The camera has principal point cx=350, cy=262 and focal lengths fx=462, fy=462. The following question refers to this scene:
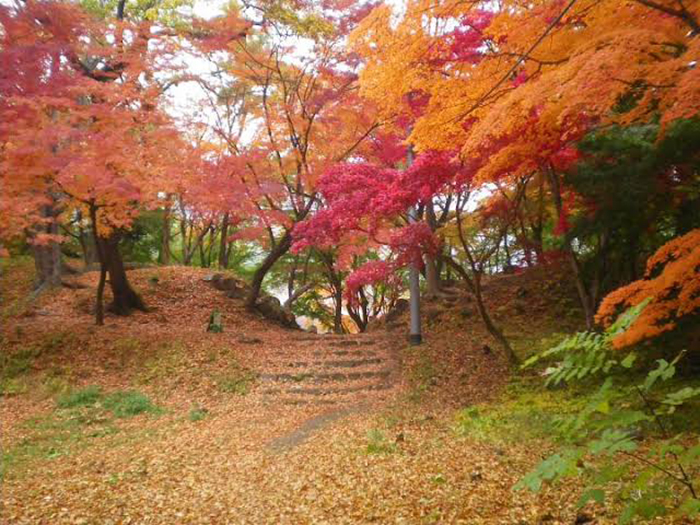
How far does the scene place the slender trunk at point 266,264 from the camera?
12907mm

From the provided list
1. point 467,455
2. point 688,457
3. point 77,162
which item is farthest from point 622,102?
point 77,162

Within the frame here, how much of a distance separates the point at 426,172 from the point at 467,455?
4.15 m

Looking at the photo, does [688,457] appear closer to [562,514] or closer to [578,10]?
[562,514]

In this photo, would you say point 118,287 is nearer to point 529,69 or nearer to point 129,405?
point 129,405

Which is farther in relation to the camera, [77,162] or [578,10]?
[77,162]

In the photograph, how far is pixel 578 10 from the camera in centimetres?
454

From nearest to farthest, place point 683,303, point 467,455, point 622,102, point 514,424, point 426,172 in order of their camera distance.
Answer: point 683,303
point 467,455
point 514,424
point 622,102
point 426,172

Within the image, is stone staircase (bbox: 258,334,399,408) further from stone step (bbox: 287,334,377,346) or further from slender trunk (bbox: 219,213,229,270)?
slender trunk (bbox: 219,213,229,270)

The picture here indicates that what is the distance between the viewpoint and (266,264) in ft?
42.5

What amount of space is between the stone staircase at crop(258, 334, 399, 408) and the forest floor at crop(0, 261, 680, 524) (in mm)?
46

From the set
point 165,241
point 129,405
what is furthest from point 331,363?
point 165,241

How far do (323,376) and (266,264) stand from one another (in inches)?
193

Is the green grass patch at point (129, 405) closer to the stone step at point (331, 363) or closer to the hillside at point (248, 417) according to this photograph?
the hillside at point (248, 417)

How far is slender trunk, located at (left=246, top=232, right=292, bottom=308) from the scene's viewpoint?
12.9 meters
